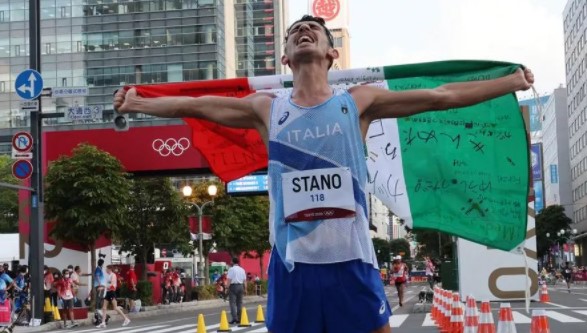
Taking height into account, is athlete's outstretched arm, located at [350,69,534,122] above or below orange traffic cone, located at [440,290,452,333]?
above

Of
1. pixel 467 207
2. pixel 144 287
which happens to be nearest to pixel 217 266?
pixel 144 287

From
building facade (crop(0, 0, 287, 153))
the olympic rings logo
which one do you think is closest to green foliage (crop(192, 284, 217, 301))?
the olympic rings logo

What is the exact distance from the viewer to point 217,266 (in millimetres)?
60406

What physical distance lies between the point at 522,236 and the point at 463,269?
1178 cm

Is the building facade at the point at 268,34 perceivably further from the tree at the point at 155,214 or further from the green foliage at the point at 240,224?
the tree at the point at 155,214

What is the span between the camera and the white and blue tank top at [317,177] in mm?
3514

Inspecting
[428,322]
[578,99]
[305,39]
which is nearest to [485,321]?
[305,39]

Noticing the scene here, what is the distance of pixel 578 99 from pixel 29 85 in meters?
84.4

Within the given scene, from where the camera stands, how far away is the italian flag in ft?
15.4

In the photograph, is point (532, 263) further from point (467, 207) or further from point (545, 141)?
point (545, 141)

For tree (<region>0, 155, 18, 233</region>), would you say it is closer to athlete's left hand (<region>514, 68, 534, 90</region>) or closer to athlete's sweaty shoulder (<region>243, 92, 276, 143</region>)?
athlete's sweaty shoulder (<region>243, 92, 276, 143</region>)

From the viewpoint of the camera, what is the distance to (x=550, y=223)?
101 meters

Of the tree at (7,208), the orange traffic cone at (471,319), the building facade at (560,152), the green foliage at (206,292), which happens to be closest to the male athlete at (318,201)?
the orange traffic cone at (471,319)

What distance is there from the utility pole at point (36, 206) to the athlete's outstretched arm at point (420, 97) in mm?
19454
